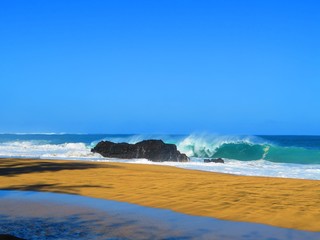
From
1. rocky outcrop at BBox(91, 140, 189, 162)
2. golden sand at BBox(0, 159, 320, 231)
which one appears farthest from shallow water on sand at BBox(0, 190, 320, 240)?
rocky outcrop at BBox(91, 140, 189, 162)

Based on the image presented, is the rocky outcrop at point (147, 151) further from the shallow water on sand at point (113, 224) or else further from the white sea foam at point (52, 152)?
the shallow water on sand at point (113, 224)

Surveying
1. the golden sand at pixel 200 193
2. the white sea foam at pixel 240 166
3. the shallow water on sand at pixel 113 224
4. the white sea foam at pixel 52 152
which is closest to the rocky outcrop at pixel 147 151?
the white sea foam at pixel 240 166

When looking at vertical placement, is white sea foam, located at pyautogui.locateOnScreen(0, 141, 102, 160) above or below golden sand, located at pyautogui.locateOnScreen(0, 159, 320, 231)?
above

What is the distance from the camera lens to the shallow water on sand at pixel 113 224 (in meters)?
6.66

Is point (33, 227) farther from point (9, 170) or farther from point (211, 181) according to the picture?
point (9, 170)

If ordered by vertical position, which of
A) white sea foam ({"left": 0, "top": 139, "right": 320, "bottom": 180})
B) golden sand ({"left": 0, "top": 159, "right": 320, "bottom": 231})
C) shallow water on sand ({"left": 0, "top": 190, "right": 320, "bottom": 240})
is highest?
white sea foam ({"left": 0, "top": 139, "right": 320, "bottom": 180})

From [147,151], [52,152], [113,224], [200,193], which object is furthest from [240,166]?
[52,152]

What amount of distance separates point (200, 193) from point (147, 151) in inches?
813

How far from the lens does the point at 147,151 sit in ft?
104

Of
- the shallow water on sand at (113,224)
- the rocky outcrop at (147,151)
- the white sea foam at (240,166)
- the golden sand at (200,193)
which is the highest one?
the rocky outcrop at (147,151)

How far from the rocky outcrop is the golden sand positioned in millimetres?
14645

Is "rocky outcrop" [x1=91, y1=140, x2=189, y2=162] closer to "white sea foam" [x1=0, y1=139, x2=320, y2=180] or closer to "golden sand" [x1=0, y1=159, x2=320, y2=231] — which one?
"white sea foam" [x1=0, y1=139, x2=320, y2=180]

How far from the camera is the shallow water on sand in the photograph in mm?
6660

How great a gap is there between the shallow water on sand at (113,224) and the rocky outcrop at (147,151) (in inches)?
834
